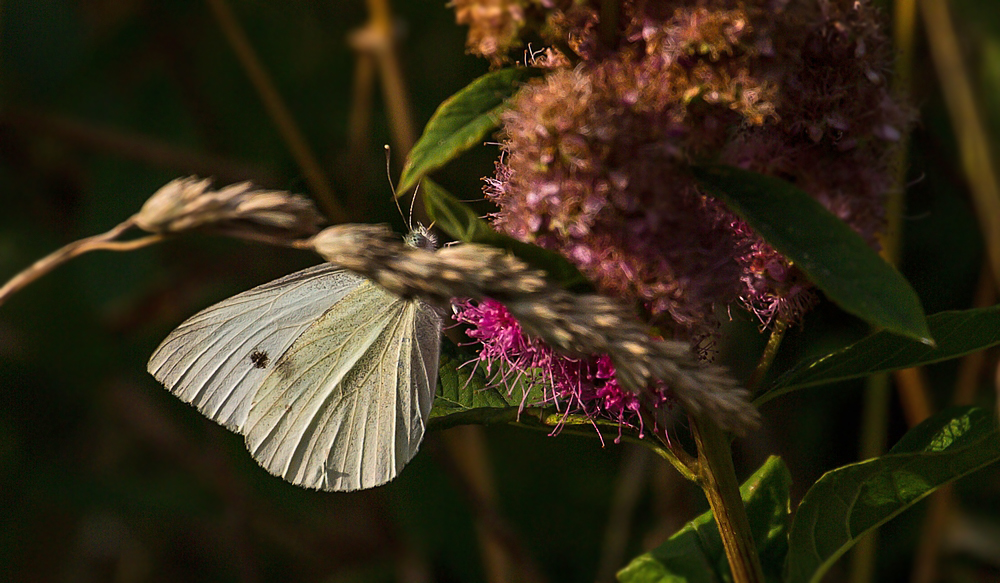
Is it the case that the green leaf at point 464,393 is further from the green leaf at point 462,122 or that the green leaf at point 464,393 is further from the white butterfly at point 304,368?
the green leaf at point 462,122

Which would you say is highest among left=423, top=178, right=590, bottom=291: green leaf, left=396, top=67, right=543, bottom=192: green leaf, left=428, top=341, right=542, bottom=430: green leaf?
left=396, top=67, right=543, bottom=192: green leaf

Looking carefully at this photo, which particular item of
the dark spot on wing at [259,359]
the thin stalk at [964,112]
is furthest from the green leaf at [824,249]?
the thin stalk at [964,112]

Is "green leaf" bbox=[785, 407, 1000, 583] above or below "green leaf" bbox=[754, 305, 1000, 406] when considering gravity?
below

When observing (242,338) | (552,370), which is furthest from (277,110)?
(552,370)

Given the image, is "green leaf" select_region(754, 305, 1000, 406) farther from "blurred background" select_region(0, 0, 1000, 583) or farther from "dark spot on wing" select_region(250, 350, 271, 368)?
"blurred background" select_region(0, 0, 1000, 583)

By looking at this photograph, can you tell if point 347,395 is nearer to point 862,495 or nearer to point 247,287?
point 862,495

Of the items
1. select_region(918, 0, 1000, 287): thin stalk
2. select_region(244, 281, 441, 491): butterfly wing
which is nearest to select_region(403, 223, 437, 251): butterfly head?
select_region(244, 281, 441, 491): butterfly wing
